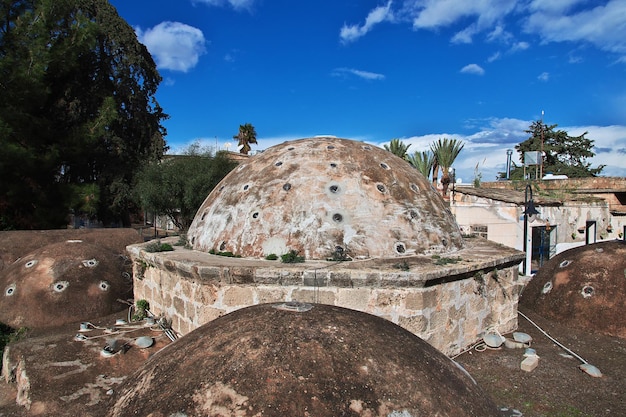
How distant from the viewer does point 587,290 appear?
252 inches

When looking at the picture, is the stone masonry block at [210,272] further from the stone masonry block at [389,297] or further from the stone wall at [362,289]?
the stone masonry block at [389,297]

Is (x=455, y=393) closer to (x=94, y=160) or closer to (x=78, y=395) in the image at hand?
(x=78, y=395)

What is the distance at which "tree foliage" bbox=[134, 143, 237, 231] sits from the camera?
1759 centimetres

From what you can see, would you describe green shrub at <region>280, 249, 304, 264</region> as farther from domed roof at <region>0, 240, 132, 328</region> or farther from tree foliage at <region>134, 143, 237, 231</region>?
tree foliage at <region>134, 143, 237, 231</region>

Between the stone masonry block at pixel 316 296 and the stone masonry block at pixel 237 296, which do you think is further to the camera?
the stone masonry block at pixel 237 296

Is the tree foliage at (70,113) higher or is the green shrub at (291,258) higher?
the tree foliage at (70,113)

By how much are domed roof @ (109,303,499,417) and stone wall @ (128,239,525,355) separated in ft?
7.26

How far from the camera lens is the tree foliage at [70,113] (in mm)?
15133

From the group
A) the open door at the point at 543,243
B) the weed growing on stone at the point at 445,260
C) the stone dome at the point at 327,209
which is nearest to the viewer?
the weed growing on stone at the point at 445,260

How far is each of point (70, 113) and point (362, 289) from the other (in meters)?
18.7

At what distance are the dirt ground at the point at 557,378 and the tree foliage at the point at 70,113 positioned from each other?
51.3ft

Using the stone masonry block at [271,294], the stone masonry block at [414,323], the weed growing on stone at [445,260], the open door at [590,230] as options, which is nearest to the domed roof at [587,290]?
the weed growing on stone at [445,260]

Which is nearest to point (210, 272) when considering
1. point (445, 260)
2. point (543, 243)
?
point (445, 260)

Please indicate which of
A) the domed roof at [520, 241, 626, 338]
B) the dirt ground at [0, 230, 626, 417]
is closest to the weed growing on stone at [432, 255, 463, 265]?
the dirt ground at [0, 230, 626, 417]
